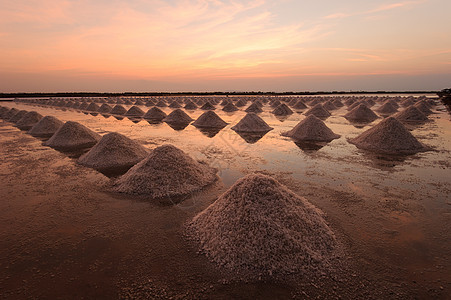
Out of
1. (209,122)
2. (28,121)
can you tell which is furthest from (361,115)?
(28,121)

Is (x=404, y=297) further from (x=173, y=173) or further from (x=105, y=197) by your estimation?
(x=105, y=197)

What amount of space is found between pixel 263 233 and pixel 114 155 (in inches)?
316

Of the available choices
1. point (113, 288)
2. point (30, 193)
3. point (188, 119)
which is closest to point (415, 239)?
point (113, 288)

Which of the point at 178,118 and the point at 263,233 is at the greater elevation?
the point at 178,118

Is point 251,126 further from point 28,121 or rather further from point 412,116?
point 28,121

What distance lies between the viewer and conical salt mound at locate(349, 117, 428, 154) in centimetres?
1184

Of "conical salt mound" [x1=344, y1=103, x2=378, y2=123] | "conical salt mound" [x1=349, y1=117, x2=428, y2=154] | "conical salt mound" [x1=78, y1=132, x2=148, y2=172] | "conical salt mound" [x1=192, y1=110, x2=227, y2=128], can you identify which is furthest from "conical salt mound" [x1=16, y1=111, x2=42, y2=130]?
"conical salt mound" [x1=344, y1=103, x2=378, y2=123]

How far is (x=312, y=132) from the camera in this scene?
49.0ft

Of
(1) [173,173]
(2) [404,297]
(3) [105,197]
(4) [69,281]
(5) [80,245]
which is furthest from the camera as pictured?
(1) [173,173]

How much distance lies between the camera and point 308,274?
12.2ft

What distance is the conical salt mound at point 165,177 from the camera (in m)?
6.88

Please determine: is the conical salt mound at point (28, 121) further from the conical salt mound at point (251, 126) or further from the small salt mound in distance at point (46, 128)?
the conical salt mound at point (251, 126)

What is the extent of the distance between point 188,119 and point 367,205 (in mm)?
20145

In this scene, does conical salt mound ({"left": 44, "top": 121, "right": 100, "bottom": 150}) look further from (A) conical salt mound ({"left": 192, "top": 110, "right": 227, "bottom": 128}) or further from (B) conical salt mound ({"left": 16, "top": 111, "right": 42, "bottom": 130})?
(B) conical salt mound ({"left": 16, "top": 111, "right": 42, "bottom": 130})
